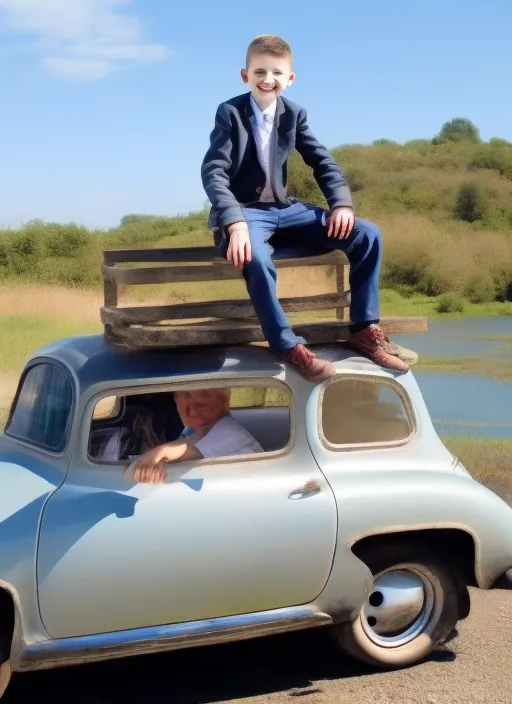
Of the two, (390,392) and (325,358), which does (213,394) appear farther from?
(390,392)

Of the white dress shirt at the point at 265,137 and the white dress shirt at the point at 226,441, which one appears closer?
the white dress shirt at the point at 226,441

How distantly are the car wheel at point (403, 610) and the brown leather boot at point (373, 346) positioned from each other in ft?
2.81

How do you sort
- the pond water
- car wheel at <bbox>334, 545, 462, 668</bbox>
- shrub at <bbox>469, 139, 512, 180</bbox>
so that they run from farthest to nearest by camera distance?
shrub at <bbox>469, 139, 512, 180</bbox>, the pond water, car wheel at <bbox>334, 545, 462, 668</bbox>

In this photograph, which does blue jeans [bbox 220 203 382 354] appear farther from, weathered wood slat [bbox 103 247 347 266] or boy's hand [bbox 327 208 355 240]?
weathered wood slat [bbox 103 247 347 266]

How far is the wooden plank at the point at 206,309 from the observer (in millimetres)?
3922

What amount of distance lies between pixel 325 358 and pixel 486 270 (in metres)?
39.2

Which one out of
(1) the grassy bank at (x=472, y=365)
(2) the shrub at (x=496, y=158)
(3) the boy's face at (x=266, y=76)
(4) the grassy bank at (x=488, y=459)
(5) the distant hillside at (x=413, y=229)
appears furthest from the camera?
(2) the shrub at (x=496, y=158)

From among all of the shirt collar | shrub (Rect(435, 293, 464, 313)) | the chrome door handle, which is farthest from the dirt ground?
shrub (Rect(435, 293, 464, 313))

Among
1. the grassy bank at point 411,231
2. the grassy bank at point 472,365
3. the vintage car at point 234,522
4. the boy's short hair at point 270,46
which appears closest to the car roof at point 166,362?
the vintage car at point 234,522

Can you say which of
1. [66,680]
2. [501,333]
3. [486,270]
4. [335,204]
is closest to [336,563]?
[66,680]

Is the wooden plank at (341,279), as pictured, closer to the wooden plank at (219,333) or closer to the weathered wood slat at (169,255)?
the weathered wood slat at (169,255)

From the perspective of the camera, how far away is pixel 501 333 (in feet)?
80.0

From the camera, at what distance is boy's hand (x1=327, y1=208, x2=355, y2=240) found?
4.20 m

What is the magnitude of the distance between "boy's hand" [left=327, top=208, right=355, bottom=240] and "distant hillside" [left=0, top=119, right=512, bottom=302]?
21795mm
